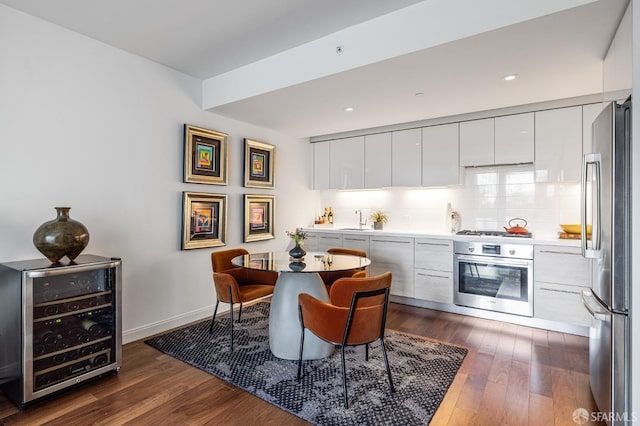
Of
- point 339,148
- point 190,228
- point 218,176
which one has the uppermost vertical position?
point 339,148

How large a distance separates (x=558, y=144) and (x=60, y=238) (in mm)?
4786

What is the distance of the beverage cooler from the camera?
2.12 metres

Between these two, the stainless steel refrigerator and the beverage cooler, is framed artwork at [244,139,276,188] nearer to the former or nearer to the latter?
the beverage cooler

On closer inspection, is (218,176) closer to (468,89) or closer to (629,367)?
(468,89)

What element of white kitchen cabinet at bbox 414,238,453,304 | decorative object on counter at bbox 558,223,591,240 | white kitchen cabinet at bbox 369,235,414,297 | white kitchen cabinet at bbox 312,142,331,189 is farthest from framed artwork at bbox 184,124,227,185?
decorative object on counter at bbox 558,223,591,240

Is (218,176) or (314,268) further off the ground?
(218,176)

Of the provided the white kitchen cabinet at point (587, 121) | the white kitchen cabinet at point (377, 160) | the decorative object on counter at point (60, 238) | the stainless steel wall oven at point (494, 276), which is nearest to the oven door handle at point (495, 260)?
the stainless steel wall oven at point (494, 276)

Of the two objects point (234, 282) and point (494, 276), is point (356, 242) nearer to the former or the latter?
point (494, 276)

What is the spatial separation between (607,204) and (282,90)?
265 cm

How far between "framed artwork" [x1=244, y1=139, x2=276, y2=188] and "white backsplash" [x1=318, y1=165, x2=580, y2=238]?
62.8 inches

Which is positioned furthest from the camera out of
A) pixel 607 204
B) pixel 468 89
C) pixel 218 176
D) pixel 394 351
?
pixel 218 176

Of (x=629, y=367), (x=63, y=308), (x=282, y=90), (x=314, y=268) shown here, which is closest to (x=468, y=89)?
(x=282, y=90)

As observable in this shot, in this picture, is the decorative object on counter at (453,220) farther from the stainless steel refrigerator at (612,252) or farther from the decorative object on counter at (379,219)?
the stainless steel refrigerator at (612,252)

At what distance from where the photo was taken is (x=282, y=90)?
3.23 meters
